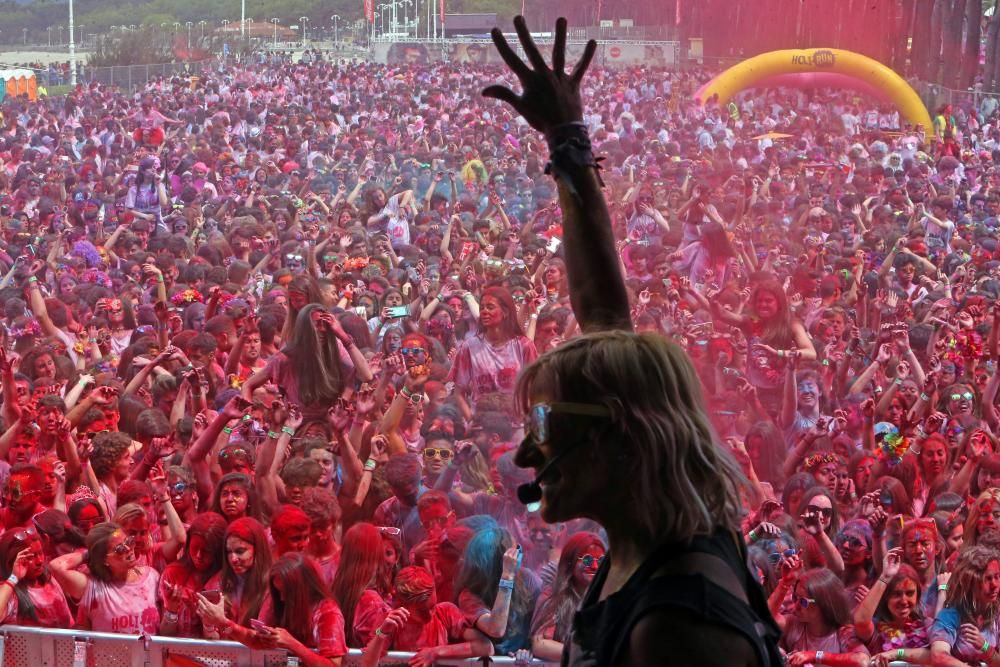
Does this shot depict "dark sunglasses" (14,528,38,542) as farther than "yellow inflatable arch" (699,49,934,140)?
No

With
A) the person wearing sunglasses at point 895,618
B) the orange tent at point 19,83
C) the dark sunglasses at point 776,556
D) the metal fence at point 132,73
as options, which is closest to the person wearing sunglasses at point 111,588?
the dark sunglasses at point 776,556

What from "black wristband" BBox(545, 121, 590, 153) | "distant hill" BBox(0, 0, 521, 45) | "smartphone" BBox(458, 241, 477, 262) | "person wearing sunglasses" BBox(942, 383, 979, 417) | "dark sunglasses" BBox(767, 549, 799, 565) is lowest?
"dark sunglasses" BBox(767, 549, 799, 565)

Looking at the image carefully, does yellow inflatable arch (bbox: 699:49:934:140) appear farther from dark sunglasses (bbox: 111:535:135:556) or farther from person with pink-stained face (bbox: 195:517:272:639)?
dark sunglasses (bbox: 111:535:135:556)

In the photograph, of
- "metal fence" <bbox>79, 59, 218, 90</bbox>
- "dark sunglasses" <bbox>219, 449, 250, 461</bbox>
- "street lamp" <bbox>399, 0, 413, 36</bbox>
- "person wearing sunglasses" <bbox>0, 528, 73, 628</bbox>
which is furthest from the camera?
"street lamp" <bbox>399, 0, 413, 36</bbox>

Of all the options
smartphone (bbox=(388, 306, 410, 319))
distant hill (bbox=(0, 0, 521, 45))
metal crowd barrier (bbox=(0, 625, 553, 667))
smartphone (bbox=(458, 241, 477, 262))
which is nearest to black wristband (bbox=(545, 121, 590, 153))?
metal crowd barrier (bbox=(0, 625, 553, 667))

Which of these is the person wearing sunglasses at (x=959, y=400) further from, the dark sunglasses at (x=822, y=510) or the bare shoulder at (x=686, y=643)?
the bare shoulder at (x=686, y=643)

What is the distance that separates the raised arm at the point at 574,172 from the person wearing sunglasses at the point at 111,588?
108 inches

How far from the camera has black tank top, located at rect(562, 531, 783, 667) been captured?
125 cm

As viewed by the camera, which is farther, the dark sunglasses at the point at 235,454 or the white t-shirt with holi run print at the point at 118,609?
the dark sunglasses at the point at 235,454

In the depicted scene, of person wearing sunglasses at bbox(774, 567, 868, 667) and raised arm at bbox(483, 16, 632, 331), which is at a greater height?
raised arm at bbox(483, 16, 632, 331)

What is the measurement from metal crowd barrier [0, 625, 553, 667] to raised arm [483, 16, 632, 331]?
2.29 metres

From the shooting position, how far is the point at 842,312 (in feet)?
22.6

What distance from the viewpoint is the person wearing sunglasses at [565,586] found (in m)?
3.97

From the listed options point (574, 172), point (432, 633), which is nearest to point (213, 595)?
point (432, 633)
